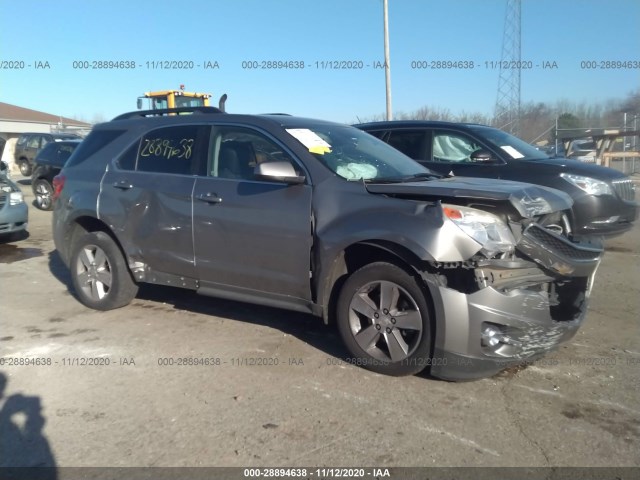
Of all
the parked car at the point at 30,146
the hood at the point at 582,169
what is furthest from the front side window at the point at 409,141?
the parked car at the point at 30,146

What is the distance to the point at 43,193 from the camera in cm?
1409

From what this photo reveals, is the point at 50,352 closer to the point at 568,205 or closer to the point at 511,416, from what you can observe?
the point at 511,416

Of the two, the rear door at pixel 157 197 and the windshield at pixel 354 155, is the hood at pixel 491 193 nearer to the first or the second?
the windshield at pixel 354 155

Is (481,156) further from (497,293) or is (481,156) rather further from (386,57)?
(386,57)

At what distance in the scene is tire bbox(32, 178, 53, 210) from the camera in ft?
46.1

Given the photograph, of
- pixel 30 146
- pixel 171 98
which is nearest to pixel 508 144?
pixel 171 98

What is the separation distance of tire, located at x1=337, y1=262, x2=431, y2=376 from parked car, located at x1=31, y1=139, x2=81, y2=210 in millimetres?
12099

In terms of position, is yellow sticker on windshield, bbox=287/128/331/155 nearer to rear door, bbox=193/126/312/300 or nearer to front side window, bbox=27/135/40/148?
rear door, bbox=193/126/312/300

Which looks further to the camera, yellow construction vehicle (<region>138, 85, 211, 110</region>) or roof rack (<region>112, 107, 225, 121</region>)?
yellow construction vehicle (<region>138, 85, 211, 110</region>)

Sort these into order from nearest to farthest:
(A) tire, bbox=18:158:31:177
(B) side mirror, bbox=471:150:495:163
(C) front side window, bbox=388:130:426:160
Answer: (B) side mirror, bbox=471:150:495:163
(C) front side window, bbox=388:130:426:160
(A) tire, bbox=18:158:31:177

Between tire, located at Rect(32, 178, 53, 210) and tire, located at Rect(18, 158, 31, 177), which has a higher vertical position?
tire, located at Rect(18, 158, 31, 177)

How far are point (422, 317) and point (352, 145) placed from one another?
1771mm

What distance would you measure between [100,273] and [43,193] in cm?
1000

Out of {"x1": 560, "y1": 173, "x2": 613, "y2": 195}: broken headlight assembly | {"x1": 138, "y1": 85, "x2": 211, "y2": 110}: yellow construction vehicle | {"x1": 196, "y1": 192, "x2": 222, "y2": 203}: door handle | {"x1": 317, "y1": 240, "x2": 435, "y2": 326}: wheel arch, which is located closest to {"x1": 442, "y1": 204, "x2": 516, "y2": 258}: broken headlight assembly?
{"x1": 317, "y1": 240, "x2": 435, "y2": 326}: wheel arch
